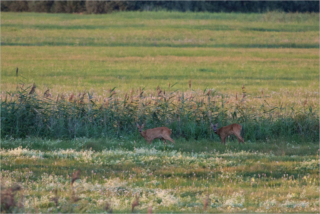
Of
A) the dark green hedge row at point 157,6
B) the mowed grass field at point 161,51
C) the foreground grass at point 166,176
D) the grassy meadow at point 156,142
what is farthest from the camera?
the dark green hedge row at point 157,6

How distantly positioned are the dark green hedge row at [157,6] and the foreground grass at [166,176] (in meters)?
68.4

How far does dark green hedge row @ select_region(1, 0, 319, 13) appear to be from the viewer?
81.0m

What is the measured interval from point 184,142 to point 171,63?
22819 millimetres

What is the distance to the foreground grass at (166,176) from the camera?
8477 mm

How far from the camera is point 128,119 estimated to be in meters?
16.1

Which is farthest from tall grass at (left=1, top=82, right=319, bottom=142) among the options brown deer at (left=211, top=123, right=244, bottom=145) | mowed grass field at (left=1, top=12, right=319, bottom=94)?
mowed grass field at (left=1, top=12, right=319, bottom=94)

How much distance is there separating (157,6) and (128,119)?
67263 mm

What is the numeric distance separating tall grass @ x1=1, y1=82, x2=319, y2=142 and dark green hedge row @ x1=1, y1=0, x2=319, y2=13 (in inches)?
2585

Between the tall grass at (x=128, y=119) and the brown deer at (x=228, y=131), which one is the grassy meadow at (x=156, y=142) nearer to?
the tall grass at (x=128, y=119)

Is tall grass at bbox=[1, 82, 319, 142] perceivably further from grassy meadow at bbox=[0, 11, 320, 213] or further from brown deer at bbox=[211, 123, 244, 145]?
brown deer at bbox=[211, 123, 244, 145]

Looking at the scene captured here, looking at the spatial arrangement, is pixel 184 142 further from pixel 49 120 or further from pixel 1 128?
pixel 1 128

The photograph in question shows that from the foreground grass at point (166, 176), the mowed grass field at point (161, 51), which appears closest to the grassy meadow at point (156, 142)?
the foreground grass at point (166, 176)

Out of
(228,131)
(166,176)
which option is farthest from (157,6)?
(166,176)

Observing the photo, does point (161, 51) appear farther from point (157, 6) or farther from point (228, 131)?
point (157, 6)
